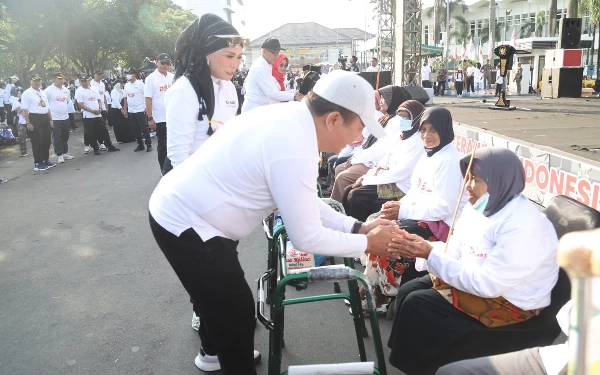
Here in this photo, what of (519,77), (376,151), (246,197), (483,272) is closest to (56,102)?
(376,151)

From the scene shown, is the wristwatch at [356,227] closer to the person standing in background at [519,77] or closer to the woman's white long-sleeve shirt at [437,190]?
the woman's white long-sleeve shirt at [437,190]

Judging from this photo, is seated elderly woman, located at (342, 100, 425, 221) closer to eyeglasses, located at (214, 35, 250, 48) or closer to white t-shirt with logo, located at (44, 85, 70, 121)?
eyeglasses, located at (214, 35, 250, 48)

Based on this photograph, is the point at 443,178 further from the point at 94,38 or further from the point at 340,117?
the point at 94,38

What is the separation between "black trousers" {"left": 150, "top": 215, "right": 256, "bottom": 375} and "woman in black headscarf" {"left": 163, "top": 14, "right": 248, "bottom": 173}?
36.8 inches

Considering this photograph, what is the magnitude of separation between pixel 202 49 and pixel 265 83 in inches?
106

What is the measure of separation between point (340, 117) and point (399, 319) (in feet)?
4.24

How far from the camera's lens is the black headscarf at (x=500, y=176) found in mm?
2473

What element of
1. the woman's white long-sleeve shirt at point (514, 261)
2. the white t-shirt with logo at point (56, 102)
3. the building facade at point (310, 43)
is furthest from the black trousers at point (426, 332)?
the building facade at point (310, 43)

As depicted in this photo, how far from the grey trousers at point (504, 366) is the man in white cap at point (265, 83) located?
13.3 ft

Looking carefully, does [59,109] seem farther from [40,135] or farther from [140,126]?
[140,126]

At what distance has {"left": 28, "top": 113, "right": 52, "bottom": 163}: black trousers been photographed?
33.2 ft

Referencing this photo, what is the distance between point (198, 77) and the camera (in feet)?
9.93

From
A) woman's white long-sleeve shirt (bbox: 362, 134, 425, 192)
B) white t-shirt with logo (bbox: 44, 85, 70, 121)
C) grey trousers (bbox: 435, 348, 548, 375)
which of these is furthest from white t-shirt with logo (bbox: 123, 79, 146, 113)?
grey trousers (bbox: 435, 348, 548, 375)

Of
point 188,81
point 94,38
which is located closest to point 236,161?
point 188,81
